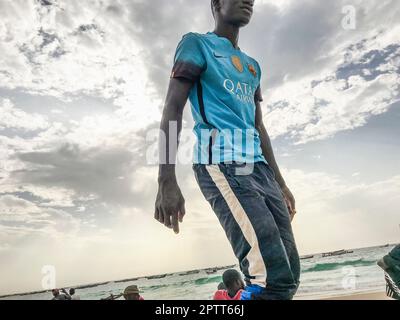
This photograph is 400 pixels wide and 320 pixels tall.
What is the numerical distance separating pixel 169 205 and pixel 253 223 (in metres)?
0.45

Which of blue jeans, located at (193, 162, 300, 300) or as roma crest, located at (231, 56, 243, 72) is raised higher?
as roma crest, located at (231, 56, 243, 72)

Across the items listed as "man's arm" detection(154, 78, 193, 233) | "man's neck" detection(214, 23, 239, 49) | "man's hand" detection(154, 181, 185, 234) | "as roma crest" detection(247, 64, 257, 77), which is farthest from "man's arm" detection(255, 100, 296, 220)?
"man's hand" detection(154, 181, 185, 234)

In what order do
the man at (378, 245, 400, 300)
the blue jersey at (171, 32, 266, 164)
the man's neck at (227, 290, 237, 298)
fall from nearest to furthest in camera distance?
the blue jersey at (171, 32, 266, 164) < the man at (378, 245, 400, 300) < the man's neck at (227, 290, 237, 298)

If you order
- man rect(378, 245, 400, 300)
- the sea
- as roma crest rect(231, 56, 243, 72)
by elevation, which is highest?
as roma crest rect(231, 56, 243, 72)

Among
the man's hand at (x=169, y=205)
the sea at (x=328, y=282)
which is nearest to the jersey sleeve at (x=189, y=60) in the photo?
the man's hand at (x=169, y=205)

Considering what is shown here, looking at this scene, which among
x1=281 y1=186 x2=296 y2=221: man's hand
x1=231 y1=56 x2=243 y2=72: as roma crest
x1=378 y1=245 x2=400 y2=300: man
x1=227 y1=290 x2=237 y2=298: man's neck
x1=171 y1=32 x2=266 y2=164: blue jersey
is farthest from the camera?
x1=227 y1=290 x2=237 y2=298: man's neck

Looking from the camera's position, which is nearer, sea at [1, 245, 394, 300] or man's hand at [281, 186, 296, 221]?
man's hand at [281, 186, 296, 221]

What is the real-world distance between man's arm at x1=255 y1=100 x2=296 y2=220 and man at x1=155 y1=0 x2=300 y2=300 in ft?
1.33

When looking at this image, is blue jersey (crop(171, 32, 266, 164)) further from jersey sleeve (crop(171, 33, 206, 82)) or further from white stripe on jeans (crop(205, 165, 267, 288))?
white stripe on jeans (crop(205, 165, 267, 288))

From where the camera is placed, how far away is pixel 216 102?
2.15 m

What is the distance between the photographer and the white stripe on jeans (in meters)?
1.74
